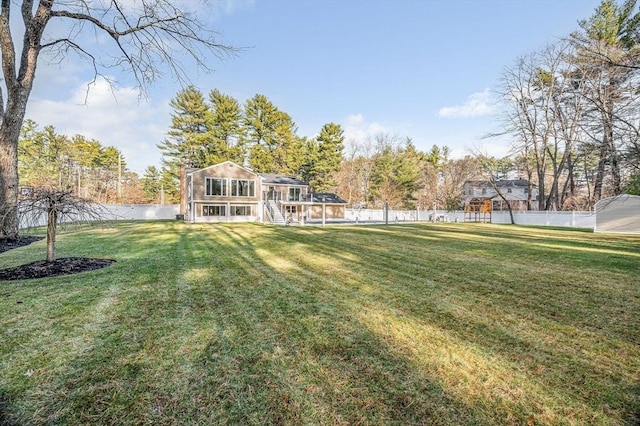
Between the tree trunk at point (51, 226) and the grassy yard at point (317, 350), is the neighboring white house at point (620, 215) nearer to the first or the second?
the grassy yard at point (317, 350)

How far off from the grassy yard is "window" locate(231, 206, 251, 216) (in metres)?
21.0

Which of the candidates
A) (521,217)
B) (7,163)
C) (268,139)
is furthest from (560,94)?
(7,163)

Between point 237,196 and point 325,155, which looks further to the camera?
point 325,155

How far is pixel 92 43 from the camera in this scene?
783 cm

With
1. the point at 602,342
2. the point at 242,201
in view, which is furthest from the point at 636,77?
the point at 242,201

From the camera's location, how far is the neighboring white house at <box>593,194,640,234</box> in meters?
15.4

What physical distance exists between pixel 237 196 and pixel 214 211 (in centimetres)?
224

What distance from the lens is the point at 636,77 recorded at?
10.1 metres

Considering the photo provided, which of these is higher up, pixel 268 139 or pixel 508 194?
pixel 268 139

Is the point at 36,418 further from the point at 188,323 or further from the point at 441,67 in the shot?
the point at 441,67

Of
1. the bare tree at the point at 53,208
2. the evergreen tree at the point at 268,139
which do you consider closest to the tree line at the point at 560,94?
the bare tree at the point at 53,208

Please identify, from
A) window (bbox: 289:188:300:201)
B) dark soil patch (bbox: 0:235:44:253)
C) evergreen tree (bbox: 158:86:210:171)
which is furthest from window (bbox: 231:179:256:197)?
dark soil patch (bbox: 0:235:44:253)

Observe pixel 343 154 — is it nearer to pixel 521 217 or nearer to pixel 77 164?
pixel 521 217

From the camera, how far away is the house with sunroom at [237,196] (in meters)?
23.9
